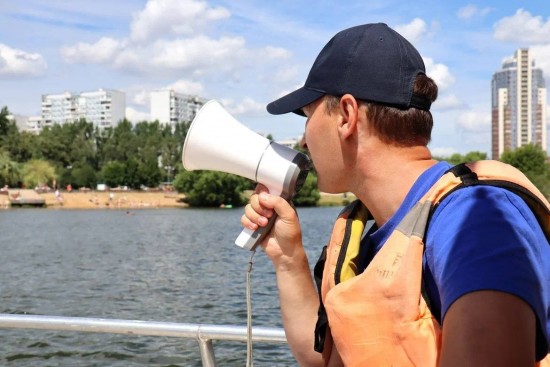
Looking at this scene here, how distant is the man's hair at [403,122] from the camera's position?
162 cm

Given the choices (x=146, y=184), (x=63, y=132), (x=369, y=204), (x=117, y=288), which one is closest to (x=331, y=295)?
(x=369, y=204)

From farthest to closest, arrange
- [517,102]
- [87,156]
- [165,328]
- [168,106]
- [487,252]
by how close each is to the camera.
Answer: [168,106], [517,102], [87,156], [165,328], [487,252]

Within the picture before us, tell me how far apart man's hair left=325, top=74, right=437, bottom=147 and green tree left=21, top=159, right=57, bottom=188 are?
309 feet

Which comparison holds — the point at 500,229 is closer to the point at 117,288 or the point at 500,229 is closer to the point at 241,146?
the point at 241,146

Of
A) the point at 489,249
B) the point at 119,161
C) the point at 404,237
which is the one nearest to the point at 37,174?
the point at 119,161

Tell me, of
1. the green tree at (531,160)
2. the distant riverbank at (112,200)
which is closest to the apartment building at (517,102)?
the green tree at (531,160)

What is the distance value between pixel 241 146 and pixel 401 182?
0.56 metres

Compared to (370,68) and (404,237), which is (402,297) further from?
(370,68)

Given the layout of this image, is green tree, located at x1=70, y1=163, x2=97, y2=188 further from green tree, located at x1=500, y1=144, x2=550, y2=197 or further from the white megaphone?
the white megaphone

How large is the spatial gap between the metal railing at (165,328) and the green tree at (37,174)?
92928 mm

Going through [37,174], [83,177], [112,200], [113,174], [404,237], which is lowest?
[112,200]

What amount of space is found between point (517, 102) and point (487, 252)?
166 metres

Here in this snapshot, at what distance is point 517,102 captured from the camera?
156750 mm

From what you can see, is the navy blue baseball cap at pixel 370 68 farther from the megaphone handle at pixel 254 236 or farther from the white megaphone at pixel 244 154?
the megaphone handle at pixel 254 236
